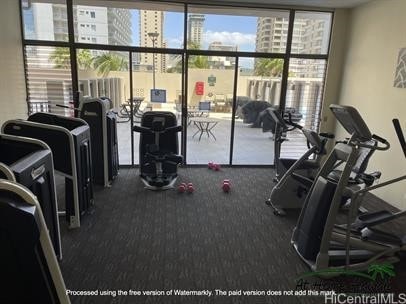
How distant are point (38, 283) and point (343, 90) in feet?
17.7

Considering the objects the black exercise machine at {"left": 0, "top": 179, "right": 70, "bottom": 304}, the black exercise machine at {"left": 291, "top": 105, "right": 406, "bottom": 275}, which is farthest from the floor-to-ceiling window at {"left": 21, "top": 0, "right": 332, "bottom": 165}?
the black exercise machine at {"left": 0, "top": 179, "right": 70, "bottom": 304}

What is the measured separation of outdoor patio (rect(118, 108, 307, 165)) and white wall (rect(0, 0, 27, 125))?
5.27 feet

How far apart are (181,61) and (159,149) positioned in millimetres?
1551

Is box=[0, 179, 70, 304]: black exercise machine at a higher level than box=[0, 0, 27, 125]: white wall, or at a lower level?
lower

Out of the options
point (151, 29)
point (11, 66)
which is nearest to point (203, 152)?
point (151, 29)

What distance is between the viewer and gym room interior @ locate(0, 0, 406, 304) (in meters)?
2.37

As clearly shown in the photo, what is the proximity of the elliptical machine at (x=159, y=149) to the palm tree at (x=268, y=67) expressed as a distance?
5.79ft

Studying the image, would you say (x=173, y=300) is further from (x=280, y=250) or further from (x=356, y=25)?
(x=356, y=25)

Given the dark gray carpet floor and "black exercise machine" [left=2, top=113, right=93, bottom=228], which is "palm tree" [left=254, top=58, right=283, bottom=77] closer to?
the dark gray carpet floor

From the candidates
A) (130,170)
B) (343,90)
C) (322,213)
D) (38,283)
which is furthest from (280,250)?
(343,90)

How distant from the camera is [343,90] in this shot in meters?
5.32

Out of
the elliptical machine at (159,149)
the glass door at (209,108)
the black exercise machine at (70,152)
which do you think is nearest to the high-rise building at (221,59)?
the glass door at (209,108)

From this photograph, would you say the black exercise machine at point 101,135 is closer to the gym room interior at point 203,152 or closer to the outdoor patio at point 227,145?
the gym room interior at point 203,152

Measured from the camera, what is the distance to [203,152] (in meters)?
5.84
